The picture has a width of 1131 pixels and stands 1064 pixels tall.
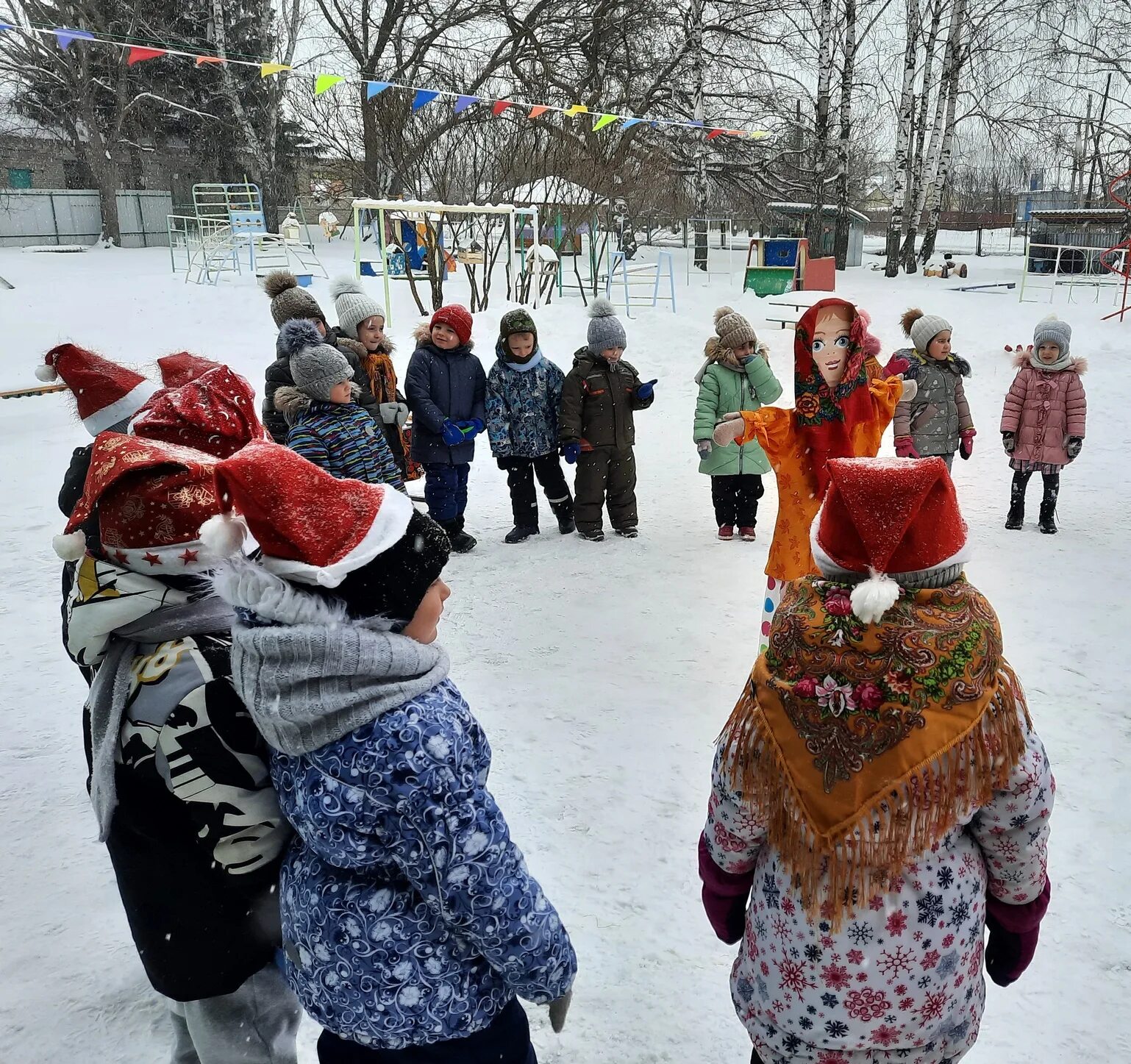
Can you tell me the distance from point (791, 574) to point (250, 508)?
284 centimetres

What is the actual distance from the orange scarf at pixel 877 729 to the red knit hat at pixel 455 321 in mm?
4655

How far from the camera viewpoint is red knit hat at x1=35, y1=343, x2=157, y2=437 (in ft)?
8.05

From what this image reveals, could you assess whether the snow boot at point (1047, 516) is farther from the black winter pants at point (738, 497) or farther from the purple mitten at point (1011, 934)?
the purple mitten at point (1011, 934)

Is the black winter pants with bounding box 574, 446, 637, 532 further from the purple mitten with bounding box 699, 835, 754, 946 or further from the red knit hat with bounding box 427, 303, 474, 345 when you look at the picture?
the purple mitten with bounding box 699, 835, 754, 946

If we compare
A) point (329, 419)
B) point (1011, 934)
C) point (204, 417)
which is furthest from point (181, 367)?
point (1011, 934)

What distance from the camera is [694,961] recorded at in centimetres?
256

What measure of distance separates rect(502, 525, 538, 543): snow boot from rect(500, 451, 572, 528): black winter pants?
11 millimetres

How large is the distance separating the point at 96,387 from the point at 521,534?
400 centimetres

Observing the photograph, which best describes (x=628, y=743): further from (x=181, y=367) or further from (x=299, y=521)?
(x=299, y=521)

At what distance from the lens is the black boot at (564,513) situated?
21.0 feet

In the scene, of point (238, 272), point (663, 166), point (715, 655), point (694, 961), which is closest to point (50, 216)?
point (238, 272)

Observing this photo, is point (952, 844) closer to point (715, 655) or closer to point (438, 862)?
point (438, 862)

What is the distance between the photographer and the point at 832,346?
363cm

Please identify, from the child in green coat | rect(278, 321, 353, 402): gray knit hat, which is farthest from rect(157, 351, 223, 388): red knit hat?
the child in green coat
